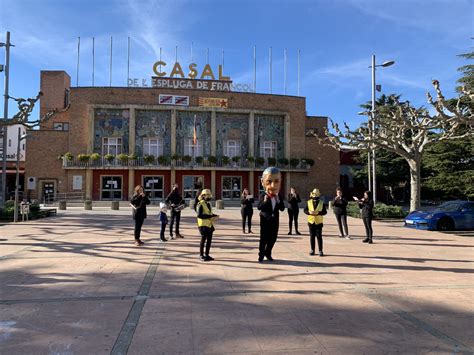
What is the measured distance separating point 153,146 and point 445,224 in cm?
2900

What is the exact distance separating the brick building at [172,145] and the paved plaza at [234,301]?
27.4m

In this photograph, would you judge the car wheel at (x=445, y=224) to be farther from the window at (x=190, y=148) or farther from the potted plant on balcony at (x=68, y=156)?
the potted plant on balcony at (x=68, y=156)

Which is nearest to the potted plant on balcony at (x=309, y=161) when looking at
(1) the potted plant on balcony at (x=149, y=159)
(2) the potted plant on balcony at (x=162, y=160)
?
(2) the potted plant on balcony at (x=162, y=160)

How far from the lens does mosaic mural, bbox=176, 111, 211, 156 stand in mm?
38094

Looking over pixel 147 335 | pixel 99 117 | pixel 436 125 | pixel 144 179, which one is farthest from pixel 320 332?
pixel 99 117

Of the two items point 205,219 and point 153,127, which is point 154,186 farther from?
point 205,219

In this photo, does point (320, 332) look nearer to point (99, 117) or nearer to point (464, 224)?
point (464, 224)

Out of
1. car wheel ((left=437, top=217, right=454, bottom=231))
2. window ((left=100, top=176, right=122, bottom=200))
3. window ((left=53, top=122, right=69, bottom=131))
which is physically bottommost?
car wheel ((left=437, top=217, right=454, bottom=231))

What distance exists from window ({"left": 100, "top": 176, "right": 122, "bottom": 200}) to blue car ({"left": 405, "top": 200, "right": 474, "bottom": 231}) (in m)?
28.4

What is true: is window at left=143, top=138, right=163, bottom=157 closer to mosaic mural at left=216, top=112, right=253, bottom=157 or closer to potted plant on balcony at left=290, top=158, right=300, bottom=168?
mosaic mural at left=216, top=112, right=253, bottom=157

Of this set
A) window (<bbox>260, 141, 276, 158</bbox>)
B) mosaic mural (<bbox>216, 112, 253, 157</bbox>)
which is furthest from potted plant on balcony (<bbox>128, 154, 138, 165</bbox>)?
window (<bbox>260, 141, 276, 158</bbox>)

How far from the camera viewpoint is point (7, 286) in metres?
6.20

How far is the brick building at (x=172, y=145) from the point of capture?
119ft

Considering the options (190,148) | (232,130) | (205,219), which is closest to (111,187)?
(190,148)
